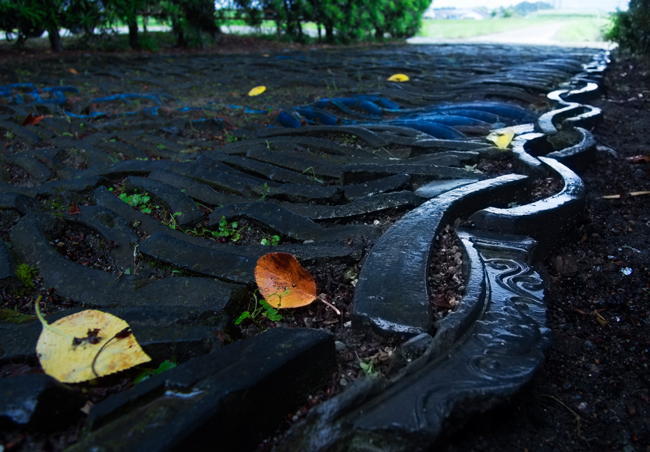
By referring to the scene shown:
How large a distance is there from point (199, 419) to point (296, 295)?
21.6 inches

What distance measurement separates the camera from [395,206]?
1.92 m

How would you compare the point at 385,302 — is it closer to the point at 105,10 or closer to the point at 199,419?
the point at 199,419

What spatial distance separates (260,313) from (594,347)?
92 centimetres

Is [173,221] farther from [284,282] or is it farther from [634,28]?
[634,28]

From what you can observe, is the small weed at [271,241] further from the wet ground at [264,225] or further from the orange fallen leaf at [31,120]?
the orange fallen leaf at [31,120]

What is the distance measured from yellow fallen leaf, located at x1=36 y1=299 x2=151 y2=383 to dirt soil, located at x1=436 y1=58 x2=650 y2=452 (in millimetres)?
721

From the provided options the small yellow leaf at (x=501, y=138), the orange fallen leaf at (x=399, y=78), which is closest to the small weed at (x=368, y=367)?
the small yellow leaf at (x=501, y=138)

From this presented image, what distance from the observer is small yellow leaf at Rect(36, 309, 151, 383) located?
1093 millimetres

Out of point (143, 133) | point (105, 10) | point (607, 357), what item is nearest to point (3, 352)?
point (607, 357)

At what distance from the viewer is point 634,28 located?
8.04 metres

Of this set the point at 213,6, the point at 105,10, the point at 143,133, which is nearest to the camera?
the point at 143,133

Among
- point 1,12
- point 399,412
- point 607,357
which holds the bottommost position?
point 607,357

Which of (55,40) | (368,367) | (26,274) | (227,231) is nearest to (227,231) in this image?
(227,231)

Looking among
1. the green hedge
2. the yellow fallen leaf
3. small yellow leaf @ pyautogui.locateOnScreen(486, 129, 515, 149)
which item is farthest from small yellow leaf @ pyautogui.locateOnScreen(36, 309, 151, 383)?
the green hedge
